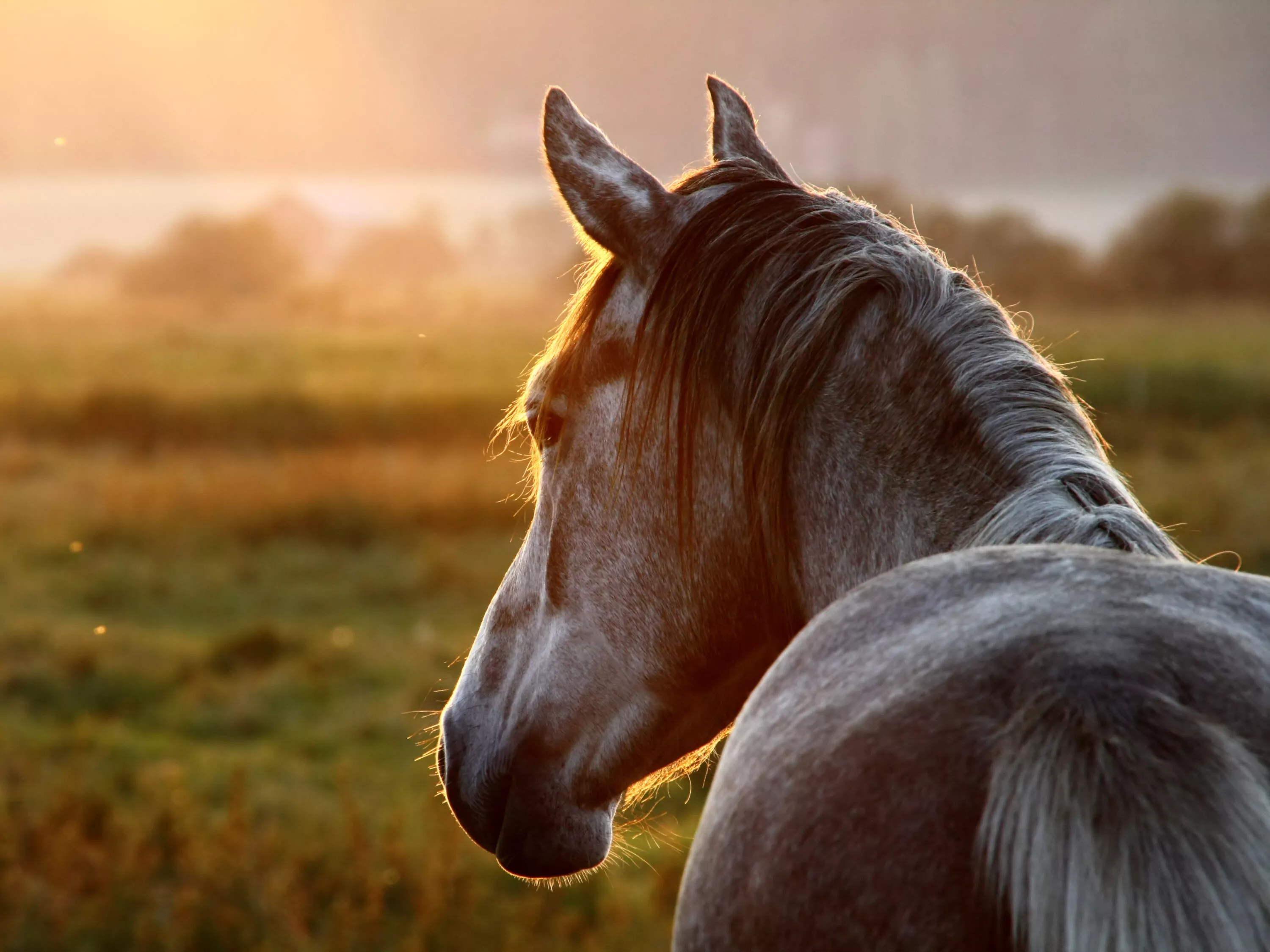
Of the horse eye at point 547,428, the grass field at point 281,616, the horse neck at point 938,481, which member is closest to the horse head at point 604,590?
the horse eye at point 547,428

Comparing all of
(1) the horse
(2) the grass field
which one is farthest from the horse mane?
(2) the grass field

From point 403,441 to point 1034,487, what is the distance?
47.8 ft

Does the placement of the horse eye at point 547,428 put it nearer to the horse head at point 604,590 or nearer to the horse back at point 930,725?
the horse head at point 604,590

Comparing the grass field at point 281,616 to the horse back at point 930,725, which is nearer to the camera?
the horse back at point 930,725

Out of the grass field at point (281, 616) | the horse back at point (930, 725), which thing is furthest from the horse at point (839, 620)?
the grass field at point (281, 616)

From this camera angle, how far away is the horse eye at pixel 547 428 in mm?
1663

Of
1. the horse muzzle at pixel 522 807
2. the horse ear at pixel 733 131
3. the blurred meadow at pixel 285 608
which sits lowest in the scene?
the blurred meadow at pixel 285 608

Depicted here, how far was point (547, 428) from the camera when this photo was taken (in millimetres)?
1684

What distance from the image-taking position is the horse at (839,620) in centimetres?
77

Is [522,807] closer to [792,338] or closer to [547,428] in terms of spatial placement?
[547,428]

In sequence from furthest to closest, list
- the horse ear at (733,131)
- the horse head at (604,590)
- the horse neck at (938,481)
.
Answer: the horse ear at (733,131) < the horse head at (604,590) < the horse neck at (938,481)

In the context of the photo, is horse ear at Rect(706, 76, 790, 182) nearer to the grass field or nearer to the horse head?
the horse head

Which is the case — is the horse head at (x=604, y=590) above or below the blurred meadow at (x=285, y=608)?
above

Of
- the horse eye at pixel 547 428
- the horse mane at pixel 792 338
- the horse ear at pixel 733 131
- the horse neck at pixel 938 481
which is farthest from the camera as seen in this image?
the horse ear at pixel 733 131
